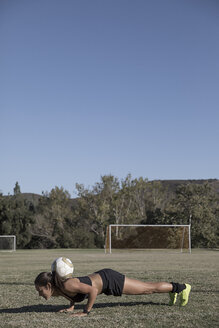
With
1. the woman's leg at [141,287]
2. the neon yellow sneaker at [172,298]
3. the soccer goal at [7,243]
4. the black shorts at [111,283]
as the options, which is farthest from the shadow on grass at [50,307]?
the soccer goal at [7,243]

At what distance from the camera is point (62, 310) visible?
6973 mm

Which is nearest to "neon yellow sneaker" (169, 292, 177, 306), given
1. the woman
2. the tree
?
the woman

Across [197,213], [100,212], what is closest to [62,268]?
[197,213]

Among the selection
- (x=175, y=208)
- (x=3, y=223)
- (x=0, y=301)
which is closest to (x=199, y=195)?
(x=175, y=208)

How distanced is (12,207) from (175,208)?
22.2m

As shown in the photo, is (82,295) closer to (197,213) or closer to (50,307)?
(50,307)

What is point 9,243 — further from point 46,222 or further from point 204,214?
point 204,214

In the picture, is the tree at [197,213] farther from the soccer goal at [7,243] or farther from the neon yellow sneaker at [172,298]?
the neon yellow sneaker at [172,298]

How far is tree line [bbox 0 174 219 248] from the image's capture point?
53250 millimetres

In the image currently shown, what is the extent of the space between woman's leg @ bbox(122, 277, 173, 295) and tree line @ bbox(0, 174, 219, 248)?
4462 centimetres

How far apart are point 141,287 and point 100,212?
193 feet

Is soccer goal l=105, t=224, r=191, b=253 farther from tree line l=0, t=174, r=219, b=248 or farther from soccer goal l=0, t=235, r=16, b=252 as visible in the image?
soccer goal l=0, t=235, r=16, b=252

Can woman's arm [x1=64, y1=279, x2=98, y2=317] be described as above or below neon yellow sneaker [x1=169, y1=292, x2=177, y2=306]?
above

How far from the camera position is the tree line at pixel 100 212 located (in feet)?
175
